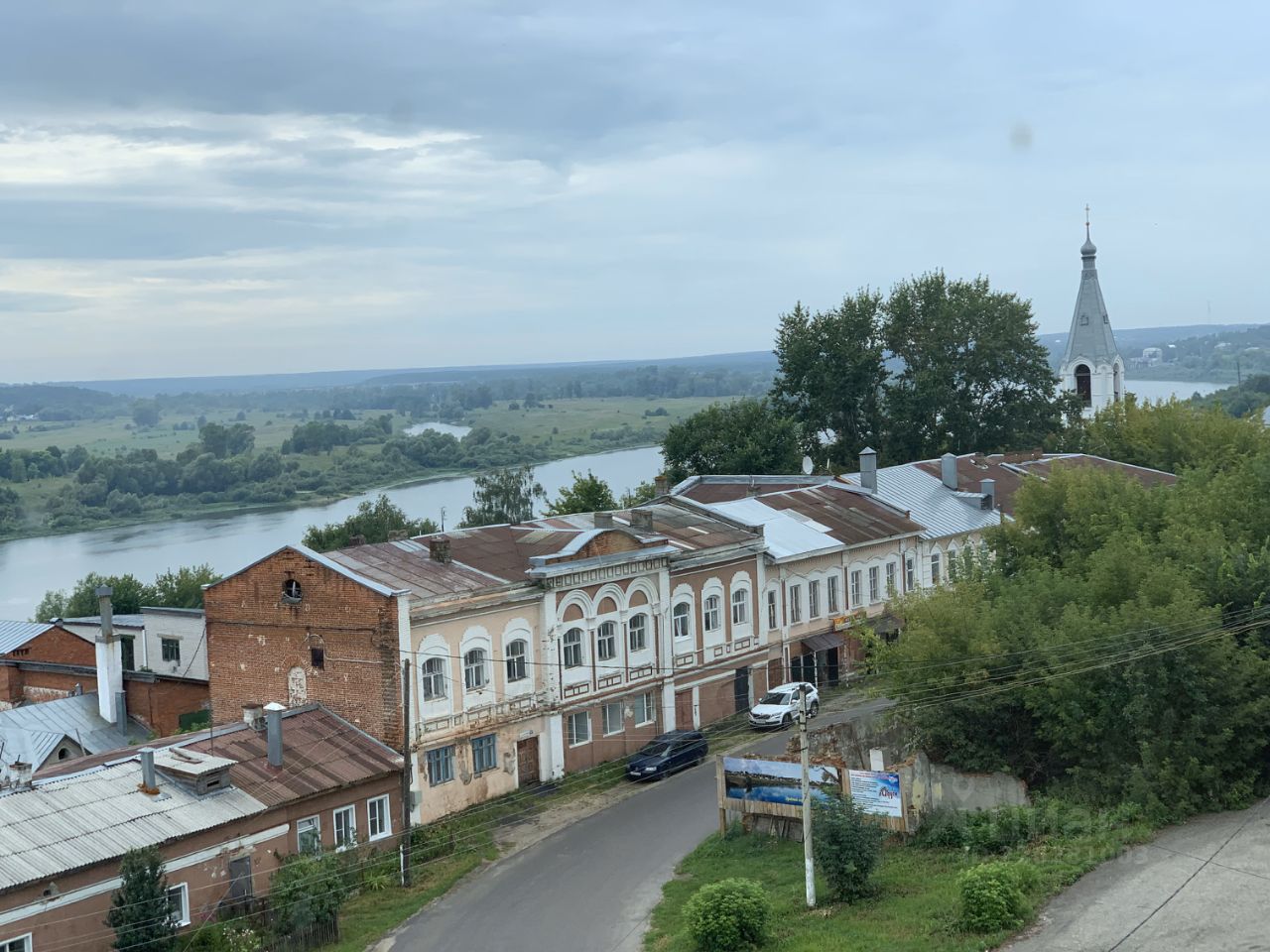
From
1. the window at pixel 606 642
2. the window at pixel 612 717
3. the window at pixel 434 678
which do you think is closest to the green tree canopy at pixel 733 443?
the window at pixel 606 642

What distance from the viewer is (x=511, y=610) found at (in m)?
32.4

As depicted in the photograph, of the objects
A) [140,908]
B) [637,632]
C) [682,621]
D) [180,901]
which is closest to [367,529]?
[682,621]

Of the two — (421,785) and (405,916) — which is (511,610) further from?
(405,916)

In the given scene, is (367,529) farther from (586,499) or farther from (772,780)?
(772,780)

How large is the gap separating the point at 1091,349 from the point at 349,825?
63.8 metres

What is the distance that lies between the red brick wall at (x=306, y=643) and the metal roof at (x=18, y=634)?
36.7 ft

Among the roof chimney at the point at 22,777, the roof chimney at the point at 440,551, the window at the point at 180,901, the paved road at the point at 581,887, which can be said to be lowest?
the paved road at the point at 581,887

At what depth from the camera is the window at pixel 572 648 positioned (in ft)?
110

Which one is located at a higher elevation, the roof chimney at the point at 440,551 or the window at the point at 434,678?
the roof chimney at the point at 440,551

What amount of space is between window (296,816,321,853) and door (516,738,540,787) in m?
6.56

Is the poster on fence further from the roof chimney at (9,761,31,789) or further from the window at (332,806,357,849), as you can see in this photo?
the roof chimney at (9,761,31,789)

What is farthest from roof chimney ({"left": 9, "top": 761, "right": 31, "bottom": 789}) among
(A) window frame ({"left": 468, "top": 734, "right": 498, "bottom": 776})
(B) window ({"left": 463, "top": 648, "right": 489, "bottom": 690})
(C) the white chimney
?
(C) the white chimney

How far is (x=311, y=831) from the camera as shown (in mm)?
26703

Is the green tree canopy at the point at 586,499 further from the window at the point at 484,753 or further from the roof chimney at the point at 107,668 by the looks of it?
the window at the point at 484,753
